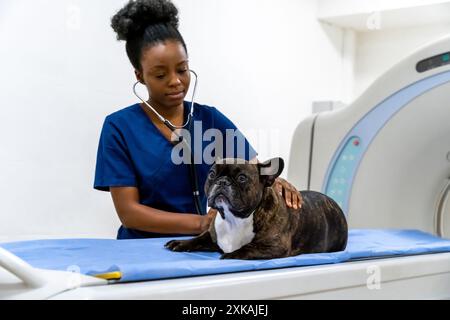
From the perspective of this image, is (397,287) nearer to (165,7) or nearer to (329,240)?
(329,240)

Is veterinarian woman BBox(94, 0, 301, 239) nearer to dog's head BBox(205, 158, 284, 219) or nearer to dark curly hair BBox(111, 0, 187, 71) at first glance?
dark curly hair BBox(111, 0, 187, 71)

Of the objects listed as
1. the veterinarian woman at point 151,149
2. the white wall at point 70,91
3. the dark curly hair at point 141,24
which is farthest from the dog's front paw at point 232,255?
the white wall at point 70,91

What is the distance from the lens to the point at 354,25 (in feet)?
10.1

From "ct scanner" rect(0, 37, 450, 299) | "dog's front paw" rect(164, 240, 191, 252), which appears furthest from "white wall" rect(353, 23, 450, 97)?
"dog's front paw" rect(164, 240, 191, 252)

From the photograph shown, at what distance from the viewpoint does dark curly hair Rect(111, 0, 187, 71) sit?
141 centimetres

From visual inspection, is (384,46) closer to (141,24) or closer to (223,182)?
(141,24)

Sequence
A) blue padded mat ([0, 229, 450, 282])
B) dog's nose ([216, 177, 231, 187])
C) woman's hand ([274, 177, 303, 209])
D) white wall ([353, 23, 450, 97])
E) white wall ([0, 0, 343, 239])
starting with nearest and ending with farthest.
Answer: blue padded mat ([0, 229, 450, 282]), dog's nose ([216, 177, 231, 187]), woman's hand ([274, 177, 303, 209]), white wall ([0, 0, 343, 239]), white wall ([353, 23, 450, 97])

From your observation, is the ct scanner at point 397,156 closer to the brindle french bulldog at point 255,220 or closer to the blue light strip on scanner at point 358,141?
the blue light strip on scanner at point 358,141

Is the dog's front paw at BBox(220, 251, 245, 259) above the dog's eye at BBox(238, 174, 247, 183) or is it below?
below

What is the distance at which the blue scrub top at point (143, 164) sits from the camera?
4.41 ft

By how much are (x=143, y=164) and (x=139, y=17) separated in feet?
1.15

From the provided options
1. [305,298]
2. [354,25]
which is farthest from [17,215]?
[354,25]

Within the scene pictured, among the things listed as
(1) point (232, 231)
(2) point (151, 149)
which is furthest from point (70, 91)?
(1) point (232, 231)

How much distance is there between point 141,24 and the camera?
1.44 m
